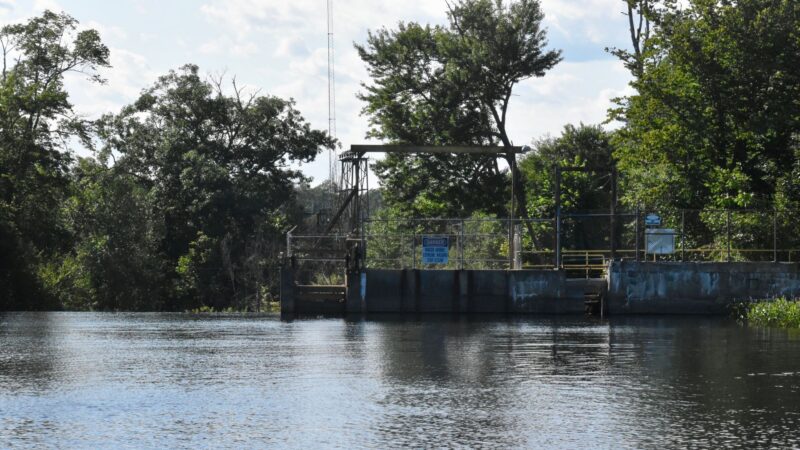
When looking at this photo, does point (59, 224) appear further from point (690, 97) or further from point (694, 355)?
point (694, 355)

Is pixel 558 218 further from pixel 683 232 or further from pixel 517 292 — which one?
pixel 683 232

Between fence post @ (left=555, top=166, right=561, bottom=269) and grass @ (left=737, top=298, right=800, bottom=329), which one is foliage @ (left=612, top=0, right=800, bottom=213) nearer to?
fence post @ (left=555, top=166, right=561, bottom=269)

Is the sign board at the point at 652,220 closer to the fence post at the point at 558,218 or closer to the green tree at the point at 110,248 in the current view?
the fence post at the point at 558,218

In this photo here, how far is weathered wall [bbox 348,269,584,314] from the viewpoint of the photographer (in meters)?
52.4

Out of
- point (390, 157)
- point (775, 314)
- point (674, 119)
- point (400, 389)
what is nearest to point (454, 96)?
point (390, 157)

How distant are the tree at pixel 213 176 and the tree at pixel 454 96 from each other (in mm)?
13928

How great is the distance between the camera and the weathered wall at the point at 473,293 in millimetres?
52406

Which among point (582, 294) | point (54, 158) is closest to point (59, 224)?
point (54, 158)

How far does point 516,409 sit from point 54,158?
53.2m

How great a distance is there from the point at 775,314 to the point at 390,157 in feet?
105

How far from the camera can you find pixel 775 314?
4494 centimetres

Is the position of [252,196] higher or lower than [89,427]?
higher

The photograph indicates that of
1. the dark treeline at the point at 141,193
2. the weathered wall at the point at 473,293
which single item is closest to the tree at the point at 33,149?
the dark treeline at the point at 141,193

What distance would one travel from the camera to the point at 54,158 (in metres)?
68.6
